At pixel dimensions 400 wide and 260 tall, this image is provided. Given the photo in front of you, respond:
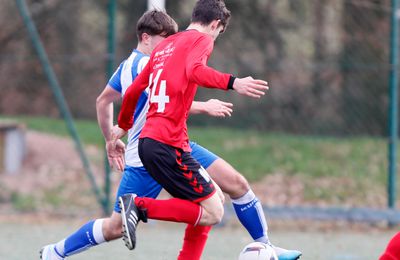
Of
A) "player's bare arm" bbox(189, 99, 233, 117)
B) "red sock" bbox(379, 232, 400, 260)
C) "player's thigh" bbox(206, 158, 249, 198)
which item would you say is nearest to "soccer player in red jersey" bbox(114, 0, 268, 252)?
"player's bare arm" bbox(189, 99, 233, 117)

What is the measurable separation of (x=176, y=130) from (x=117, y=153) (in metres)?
0.78

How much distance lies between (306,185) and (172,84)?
21.1 ft

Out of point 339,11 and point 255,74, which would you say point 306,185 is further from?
point 339,11

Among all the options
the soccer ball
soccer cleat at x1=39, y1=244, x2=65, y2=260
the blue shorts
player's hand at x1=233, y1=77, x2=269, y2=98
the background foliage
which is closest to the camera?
player's hand at x1=233, y1=77, x2=269, y2=98

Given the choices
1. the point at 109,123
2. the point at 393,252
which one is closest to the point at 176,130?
the point at 109,123

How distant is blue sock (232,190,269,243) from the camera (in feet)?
20.0

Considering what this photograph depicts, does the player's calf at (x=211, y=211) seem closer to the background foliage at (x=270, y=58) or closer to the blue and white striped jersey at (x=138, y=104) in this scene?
the blue and white striped jersey at (x=138, y=104)

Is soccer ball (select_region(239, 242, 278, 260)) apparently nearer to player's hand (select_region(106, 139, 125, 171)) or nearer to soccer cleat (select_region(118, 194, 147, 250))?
soccer cleat (select_region(118, 194, 147, 250))

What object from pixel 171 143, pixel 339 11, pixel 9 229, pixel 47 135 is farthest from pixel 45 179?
pixel 171 143

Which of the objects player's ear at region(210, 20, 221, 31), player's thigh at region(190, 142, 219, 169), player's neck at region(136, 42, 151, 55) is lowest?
player's thigh at region(190, 142, 219, 169)

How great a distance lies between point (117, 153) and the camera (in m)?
6.08

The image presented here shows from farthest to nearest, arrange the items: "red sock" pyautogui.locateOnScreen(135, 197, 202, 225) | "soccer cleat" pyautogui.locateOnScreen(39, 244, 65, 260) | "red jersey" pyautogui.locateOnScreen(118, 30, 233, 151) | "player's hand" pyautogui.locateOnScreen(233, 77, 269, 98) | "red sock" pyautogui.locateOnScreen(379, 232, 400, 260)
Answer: "soccer cleat" pyautogui.locateOnScreen(39, 244, 65, 260)
"red sock" pyautogui.locateOnScreen(135, 197, 202, 225)
"red jersey" pyautogui.locateOnScreen(118, 30, 233, 151)
"player's hand" pyautogui.locateOnScreen(233, 77, 269, 98)
"red sock" pyautogui.locateOnScreen(379, 232, 400, 260)

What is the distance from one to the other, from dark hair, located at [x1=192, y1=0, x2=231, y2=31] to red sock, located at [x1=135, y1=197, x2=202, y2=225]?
1.13 meters

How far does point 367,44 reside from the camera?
12.1 metres
